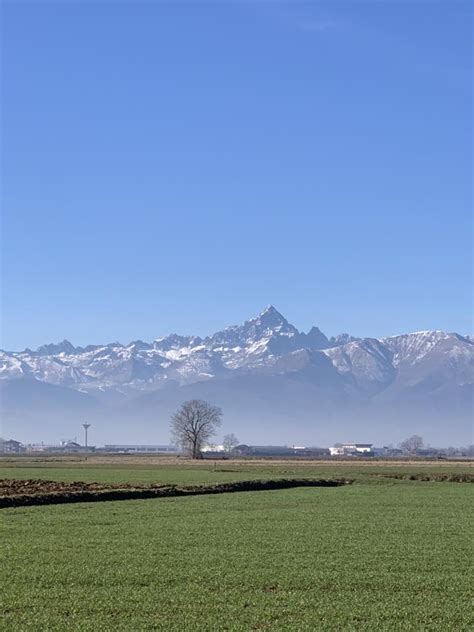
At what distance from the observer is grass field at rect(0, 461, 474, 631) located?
24.6m

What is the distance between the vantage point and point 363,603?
26.1 meters

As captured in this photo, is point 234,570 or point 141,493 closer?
point 234,570

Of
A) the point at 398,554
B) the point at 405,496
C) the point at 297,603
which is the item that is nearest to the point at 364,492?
the point at 405,496

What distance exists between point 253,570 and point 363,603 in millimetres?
5449

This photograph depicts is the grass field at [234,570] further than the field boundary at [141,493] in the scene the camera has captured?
No

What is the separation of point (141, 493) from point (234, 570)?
117 feet

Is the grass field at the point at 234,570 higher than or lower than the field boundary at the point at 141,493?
lower

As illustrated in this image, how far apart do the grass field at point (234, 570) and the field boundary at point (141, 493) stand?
5.77 meters

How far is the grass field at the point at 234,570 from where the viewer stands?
24.6 meters

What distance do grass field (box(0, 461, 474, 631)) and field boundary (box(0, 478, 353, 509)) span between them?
577 centimetres

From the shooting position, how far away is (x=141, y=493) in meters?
65.8

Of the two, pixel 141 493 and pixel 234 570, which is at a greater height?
pixel 141 493

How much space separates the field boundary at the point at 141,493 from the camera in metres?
58.1

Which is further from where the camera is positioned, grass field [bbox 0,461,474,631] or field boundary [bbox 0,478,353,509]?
field boundary [bbox 0,478,353,509]
